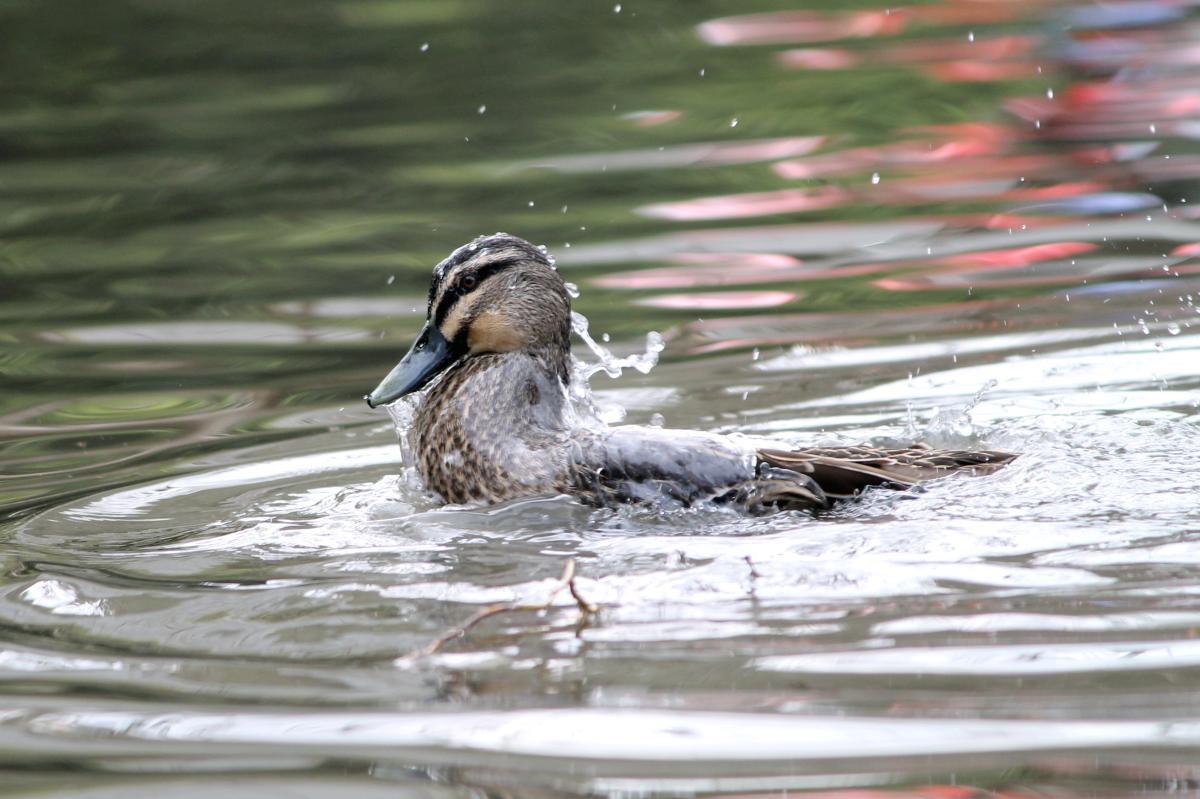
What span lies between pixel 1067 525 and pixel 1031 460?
84 centimetres

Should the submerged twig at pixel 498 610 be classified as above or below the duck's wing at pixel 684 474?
below

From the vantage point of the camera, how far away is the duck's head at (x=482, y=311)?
6051 millimetres

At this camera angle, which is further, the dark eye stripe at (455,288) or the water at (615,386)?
the dark eye stripe at (455,288)

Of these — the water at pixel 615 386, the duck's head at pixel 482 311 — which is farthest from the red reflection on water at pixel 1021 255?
the duck's head at pixel 482 311

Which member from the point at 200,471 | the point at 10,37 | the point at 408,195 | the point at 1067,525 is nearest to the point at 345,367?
the point at 200,471

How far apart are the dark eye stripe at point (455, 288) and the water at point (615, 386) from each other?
656 mm

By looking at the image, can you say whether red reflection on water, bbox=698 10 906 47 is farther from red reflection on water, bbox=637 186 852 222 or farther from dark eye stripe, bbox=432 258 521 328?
dark eye stripe, bbox=432 258 521 328

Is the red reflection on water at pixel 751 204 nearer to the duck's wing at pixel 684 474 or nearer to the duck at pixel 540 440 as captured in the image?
the duck at pixel 540 440

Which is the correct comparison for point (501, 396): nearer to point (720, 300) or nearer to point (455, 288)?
point (455, 288)

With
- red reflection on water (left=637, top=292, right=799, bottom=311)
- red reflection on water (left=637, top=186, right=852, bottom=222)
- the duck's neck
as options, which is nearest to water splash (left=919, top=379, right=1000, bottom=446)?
the duck's neck


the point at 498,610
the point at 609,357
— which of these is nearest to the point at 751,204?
the point at 609,357

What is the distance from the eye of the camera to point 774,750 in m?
3.73

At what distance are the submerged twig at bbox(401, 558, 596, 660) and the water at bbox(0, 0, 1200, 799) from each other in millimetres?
47

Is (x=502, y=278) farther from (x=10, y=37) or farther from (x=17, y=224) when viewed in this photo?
(x=10, y=37)
